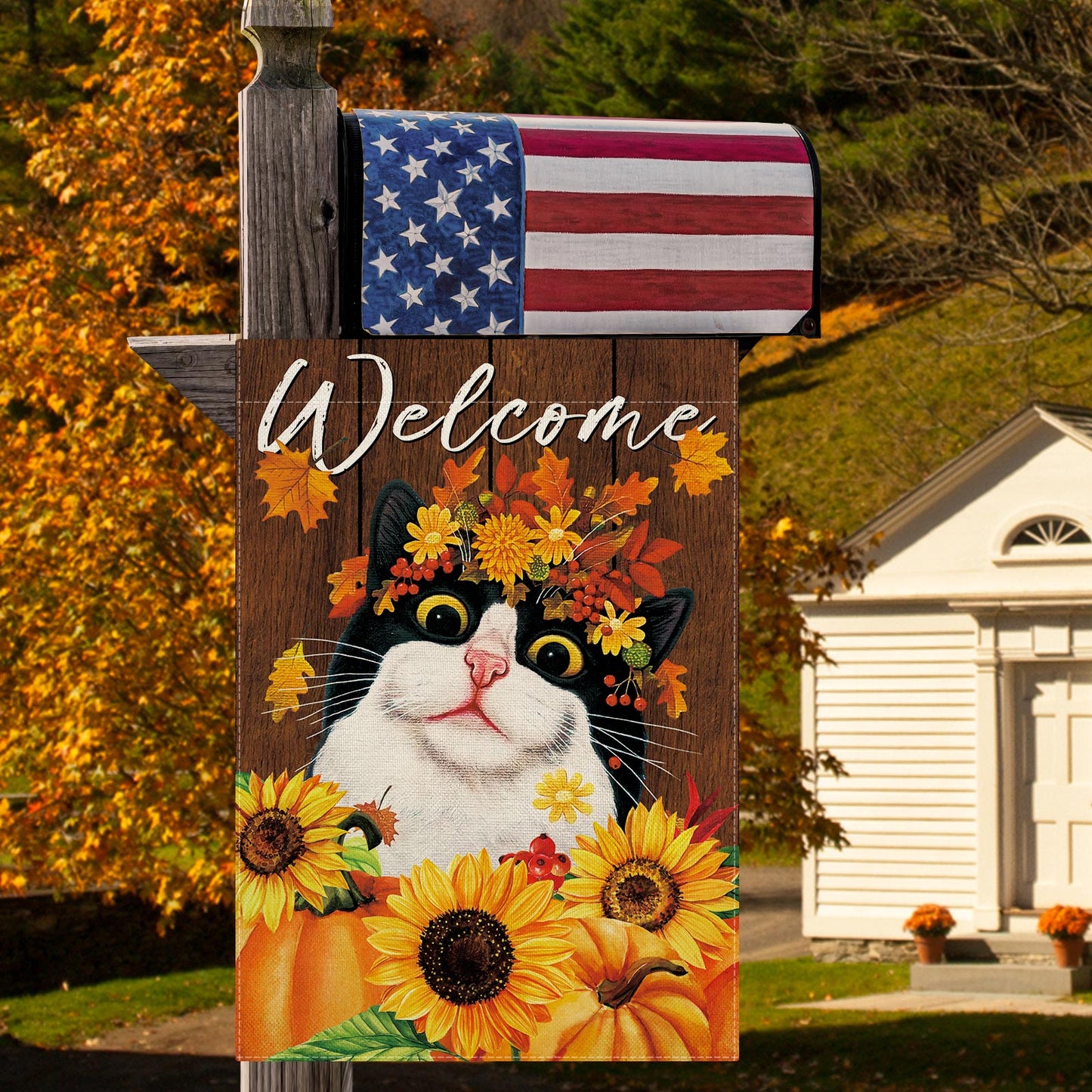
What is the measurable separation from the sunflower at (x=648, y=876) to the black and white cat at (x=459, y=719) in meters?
0.05

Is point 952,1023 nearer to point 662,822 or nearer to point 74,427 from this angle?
point 74,427

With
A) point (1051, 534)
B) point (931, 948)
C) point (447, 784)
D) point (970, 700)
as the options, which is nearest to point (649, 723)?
point (447, 784)

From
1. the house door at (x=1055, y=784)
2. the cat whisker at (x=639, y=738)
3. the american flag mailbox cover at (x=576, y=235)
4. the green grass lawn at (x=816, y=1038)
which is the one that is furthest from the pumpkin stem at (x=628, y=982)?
the house door at (x=1055, y=784)

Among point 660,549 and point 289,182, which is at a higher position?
point 289,182

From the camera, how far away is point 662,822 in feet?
8.75

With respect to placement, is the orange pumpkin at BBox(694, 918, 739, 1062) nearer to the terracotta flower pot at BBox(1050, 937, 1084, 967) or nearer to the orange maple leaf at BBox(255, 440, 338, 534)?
the orange maple leaf at BBox(255, 440, 338, 534)

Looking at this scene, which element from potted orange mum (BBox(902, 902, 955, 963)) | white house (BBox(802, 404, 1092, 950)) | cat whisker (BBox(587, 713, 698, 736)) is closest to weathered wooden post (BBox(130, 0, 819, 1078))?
cat whisker (BBox(587, 713, 698, 736))

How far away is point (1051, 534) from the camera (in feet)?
46.7

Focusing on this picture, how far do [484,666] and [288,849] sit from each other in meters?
0.50

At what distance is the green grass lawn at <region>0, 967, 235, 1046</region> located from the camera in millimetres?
12609

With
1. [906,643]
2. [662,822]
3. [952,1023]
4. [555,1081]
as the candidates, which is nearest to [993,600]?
[906,643]

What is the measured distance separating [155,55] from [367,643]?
296 inches

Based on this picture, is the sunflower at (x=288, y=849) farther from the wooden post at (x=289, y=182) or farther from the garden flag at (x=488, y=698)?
the wooden post at (x=289, y=182)

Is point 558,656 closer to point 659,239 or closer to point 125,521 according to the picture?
point 659,239
